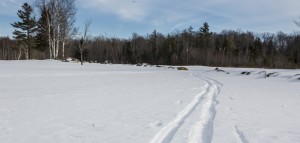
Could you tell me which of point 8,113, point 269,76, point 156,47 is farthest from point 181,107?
point 156,47

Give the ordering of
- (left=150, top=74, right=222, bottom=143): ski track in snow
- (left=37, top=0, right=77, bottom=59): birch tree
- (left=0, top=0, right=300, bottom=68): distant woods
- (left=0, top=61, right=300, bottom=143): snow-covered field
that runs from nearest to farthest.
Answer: (left=150, top=74, right=222, bottom=143): ski track in snow → (left=0, top=61, right=300, bottom=143): snow-covered field → (left=37, top=0, right=77, bottom=59): birch tree → (left=0, top=0, right=300, bottom=68): distant woods

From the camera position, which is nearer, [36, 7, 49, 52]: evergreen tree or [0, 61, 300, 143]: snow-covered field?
[0, 61, 300, 143]: snow-covered field

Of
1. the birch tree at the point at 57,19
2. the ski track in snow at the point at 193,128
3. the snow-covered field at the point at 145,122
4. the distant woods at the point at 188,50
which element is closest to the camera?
the ski track in snow at the point at 193,128

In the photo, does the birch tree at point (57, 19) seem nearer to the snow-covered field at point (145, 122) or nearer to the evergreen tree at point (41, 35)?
the evergreen tree at point (41, 35)

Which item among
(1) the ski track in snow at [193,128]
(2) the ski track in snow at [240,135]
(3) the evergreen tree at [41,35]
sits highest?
(3) the evergreen tree at [41,35]

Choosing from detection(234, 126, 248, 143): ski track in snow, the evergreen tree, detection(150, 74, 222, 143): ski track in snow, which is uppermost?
the evergreen tree

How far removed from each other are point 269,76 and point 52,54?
32129mm

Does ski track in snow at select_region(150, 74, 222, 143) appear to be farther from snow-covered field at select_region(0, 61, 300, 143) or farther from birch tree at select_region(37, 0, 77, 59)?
birch tree at select_region(37, 0, 77, 59)

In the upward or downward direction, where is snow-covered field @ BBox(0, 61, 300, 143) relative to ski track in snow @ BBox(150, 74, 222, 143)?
downward

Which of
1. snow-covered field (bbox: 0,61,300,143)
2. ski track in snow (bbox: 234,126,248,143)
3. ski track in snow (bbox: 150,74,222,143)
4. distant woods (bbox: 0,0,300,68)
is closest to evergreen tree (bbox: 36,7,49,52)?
distant woods (bbox: 0,0,300,68)

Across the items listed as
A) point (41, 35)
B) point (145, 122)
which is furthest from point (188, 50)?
point (145, 122)

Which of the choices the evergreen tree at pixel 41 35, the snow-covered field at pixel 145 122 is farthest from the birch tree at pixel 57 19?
the snow-covered field at pixel 145 122

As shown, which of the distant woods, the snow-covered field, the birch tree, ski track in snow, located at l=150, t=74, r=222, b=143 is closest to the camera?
ski track in snow, located at l=150, t=74, r=222, b=143

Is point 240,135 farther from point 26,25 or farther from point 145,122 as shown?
point 26,25
